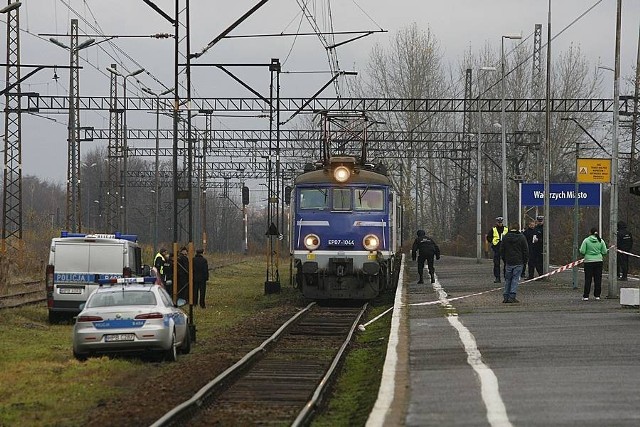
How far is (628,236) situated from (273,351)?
1921 centimetres

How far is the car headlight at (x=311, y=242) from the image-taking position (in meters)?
34.1

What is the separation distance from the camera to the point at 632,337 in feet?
66.8

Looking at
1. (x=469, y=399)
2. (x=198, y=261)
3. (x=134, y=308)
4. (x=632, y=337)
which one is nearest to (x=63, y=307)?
(x=198, y=261)

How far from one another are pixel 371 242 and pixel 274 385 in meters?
17.1

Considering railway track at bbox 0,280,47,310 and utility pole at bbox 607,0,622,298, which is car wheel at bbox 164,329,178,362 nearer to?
railway track at bbox 0,280,47,310

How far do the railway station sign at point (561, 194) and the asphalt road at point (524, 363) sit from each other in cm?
895

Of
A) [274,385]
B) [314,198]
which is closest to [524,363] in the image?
[274,385]

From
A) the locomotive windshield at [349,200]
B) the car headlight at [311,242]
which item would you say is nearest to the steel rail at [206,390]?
the car headlight at [311,242]

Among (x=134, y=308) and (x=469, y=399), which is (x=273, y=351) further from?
(x=469, y=399)

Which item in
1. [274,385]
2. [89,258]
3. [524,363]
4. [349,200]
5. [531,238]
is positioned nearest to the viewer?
[524,363]

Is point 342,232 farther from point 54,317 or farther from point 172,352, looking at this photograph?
point 172,352

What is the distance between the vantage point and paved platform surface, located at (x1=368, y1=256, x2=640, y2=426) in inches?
487

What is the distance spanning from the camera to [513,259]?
29.4 metres

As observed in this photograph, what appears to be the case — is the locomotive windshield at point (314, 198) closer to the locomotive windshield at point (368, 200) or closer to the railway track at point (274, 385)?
the locomotive windshield at point (368, 200)
